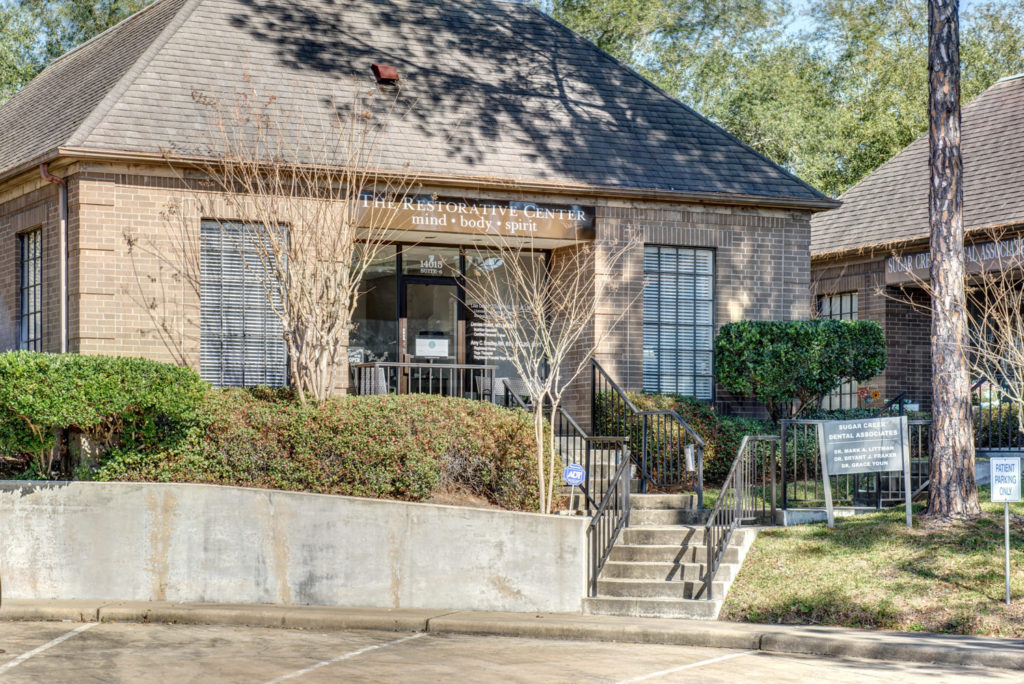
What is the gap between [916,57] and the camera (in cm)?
3428

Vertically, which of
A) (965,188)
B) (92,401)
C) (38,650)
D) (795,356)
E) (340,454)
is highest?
(965,188)

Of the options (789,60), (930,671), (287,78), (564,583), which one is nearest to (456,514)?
(564,583)

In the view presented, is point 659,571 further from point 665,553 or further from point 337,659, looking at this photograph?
point 337,659

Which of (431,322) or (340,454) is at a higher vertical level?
(431,322)

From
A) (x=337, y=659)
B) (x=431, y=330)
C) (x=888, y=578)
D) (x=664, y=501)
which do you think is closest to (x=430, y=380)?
(x=431, y=330)

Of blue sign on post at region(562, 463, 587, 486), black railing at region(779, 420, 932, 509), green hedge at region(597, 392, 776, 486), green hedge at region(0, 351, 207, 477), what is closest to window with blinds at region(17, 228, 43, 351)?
green hedge at region(0, 351, 207, 477)

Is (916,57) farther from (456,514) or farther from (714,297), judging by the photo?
(456,514)

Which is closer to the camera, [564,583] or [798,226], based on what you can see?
[564,583]

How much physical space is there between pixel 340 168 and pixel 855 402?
13287mm

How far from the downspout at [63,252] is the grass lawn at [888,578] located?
351 inches

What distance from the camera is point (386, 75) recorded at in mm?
A: 18516

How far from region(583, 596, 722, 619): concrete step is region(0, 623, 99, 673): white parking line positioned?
15.9ft

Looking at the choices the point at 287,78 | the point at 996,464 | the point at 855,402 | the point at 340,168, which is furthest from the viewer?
the point at 855,402

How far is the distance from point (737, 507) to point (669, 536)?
0.81 metres
